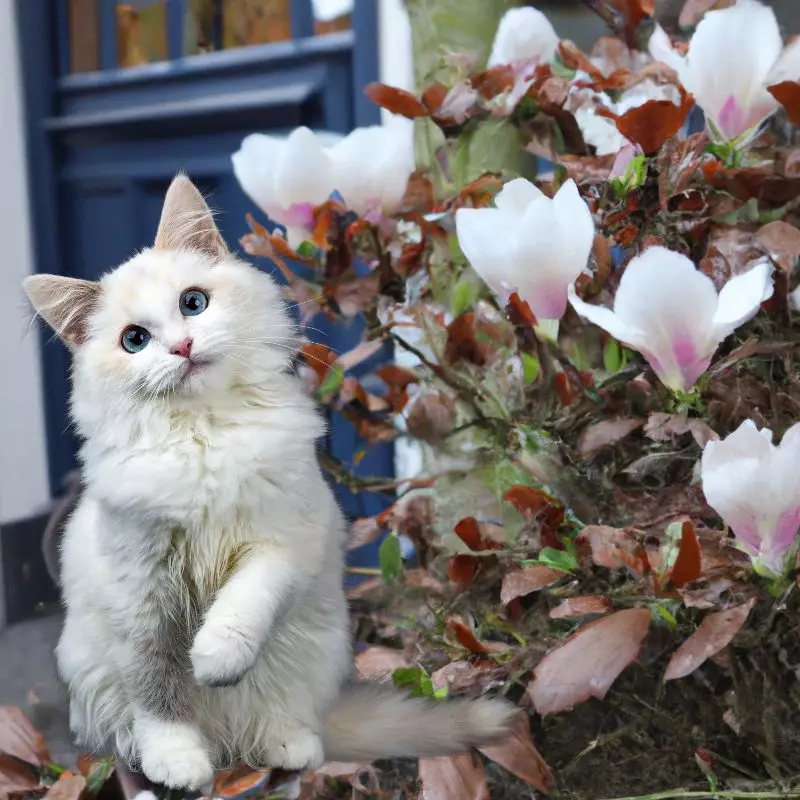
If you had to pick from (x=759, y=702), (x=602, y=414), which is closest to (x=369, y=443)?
(x=602, y=414)

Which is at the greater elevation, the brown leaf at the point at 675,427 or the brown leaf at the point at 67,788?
the brown leaf at the point at 675,427

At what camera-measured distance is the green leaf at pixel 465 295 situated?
1.86 ft

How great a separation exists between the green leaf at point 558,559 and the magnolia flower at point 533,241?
121 mm

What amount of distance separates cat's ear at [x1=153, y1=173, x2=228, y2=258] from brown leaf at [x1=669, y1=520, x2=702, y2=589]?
254 mm

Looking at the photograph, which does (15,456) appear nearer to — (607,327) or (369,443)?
(369,443)

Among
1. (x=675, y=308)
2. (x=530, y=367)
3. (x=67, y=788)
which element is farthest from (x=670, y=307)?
(x=67, y=788)

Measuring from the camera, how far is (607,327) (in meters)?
0.40

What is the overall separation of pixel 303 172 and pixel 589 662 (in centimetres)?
32

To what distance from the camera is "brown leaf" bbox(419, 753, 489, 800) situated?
407 millimetres

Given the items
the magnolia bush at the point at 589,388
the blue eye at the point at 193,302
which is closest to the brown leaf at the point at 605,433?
the magnolia bush at the point at 589,388

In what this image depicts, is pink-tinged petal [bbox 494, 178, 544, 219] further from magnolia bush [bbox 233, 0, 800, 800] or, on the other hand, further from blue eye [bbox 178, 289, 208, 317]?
blue eye [bbox 178, 289, 208, 317]

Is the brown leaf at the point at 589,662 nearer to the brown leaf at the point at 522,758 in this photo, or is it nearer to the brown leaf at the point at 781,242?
the brown leaf at the point at 522,758

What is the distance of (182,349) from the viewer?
1.21 feet

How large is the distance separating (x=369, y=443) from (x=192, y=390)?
0.67 ft
